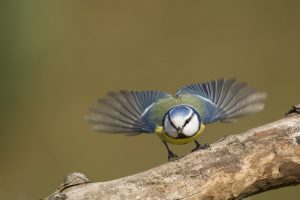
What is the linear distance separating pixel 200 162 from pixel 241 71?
2.54 metres

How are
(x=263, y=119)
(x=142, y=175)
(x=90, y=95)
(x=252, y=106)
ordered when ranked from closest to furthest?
1. (x=142, y=175)
2. (x=252, y=106)
3. (x=263, y=119)
4. (x=90, y=95)

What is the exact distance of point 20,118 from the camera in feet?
16.6

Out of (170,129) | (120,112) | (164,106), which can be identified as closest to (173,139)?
(170,129)

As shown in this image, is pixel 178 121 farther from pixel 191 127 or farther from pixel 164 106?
pixel 164 106

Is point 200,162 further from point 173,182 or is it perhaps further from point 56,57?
point 56,57

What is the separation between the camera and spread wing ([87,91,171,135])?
3.34m

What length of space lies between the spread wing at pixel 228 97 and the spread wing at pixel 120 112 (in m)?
0.15

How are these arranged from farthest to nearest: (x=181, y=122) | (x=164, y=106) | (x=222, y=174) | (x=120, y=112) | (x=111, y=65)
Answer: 1. (x=111, y=65)
2. (x=120, y=112)
3. (x=164, y=106)
4. (x=181, y=122)
5. (x=222, y=174)

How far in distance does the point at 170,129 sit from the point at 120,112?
353 mm

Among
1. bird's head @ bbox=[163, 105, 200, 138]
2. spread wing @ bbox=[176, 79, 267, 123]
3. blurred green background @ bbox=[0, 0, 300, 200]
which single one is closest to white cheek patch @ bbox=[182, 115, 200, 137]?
bird's head @ bbox=[163, 105, 200, 138]

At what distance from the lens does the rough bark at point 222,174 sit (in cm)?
263

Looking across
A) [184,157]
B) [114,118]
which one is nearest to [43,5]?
[114,118]

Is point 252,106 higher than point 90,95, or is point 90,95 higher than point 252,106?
point 90,95

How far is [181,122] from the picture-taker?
119 inches
